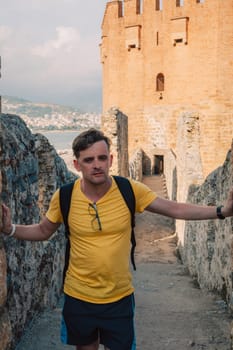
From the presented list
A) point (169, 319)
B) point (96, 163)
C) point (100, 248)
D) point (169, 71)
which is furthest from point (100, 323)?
point (169, 71)

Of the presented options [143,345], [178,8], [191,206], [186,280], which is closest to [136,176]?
[178,8]

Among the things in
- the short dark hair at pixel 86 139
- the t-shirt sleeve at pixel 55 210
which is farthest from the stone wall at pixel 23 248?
the short dark hair at pixel 86 139

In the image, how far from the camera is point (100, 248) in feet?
8.46

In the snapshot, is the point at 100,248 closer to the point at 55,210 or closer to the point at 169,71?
the point at 55,210

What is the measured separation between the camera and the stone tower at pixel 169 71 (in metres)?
23.1

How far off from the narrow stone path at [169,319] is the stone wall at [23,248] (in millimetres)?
222

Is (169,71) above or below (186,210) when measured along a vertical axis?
above

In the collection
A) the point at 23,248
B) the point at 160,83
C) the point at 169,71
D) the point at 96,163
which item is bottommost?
the point at 23,248

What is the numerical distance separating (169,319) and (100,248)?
3.20 m

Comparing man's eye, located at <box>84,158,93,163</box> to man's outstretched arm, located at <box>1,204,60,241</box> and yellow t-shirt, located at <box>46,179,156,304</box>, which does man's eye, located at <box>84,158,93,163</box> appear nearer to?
yellow t-shirt, located at <box>46,179,156,304</box>

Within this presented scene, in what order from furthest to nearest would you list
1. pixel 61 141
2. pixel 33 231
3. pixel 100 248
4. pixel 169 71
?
pixel 61 141 < pixel 169 71 < pixel 33 231 < pixel 100 248

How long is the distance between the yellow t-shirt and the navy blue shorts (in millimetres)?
56

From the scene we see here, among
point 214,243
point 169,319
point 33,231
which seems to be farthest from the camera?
point 214,243

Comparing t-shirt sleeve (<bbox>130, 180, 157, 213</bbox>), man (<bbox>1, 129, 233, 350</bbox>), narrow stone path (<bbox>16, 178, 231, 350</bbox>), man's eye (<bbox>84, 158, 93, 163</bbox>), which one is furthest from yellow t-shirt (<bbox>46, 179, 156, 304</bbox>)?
narrow stone path (<bbox>16, 178, 231, 350</bbox>)
